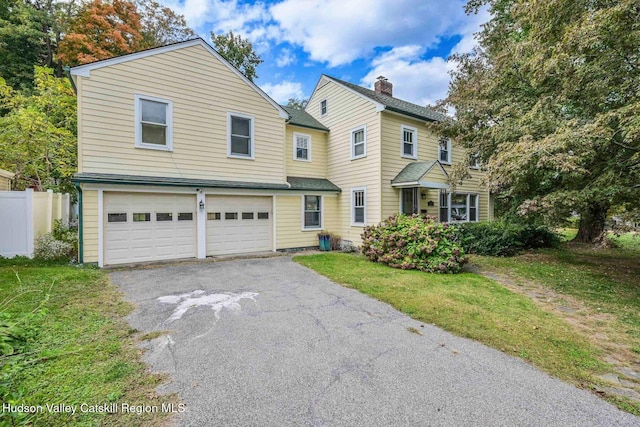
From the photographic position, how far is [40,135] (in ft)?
37.3

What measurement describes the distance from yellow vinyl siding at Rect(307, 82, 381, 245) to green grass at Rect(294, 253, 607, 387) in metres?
4.14

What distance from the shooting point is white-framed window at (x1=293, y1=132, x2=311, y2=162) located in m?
12.8

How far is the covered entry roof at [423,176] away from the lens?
10648 mm

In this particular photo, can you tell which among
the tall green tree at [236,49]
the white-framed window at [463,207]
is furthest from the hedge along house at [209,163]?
the tall green tree at [236,49]

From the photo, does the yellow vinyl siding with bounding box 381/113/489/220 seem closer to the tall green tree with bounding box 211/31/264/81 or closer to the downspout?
the downspout

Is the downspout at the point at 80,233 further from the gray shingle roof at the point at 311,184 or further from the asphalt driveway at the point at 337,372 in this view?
the gray shingle roof at the point at 311,184

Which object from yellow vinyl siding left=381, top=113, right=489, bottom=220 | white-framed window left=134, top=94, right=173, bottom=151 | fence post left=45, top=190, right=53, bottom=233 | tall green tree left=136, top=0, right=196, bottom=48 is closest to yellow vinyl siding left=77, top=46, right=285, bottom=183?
white-framed window left=134, top=94, right=173, bottom=151

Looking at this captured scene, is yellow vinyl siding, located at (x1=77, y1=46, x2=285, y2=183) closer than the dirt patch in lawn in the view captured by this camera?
No

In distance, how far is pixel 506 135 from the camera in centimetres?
739

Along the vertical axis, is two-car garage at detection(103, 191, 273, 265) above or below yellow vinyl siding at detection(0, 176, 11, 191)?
below

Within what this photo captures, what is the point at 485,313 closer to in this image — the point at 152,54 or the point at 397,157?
the point at 397,157

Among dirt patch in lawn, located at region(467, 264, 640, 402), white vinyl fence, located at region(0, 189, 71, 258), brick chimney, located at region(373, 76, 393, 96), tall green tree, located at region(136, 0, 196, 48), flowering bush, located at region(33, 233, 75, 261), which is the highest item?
tall green tree, located at region(136, 0, 196, 48)

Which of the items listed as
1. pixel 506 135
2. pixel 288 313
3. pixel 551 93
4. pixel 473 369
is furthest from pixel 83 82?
pixel 551 93

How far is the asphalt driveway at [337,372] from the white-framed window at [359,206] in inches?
273
